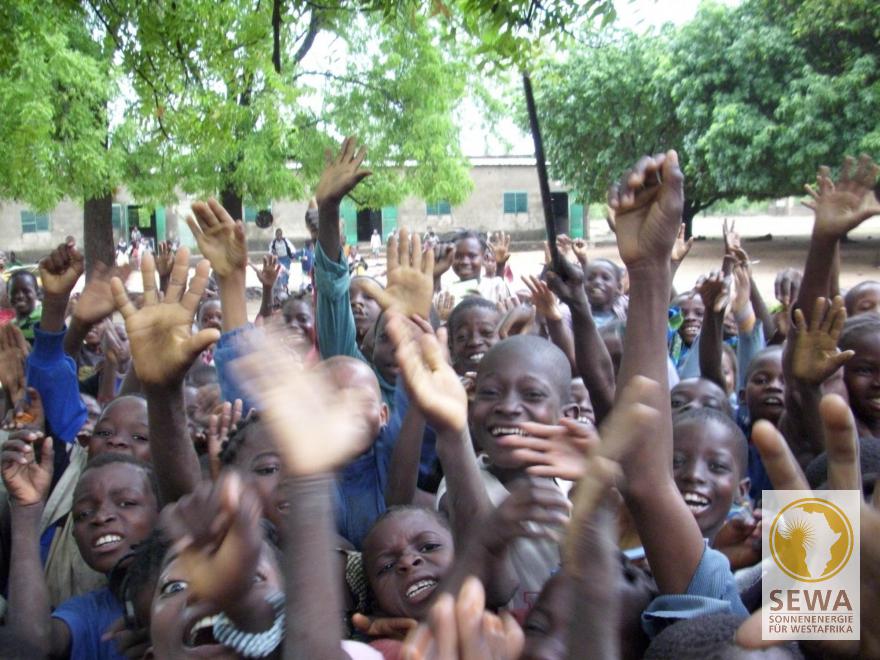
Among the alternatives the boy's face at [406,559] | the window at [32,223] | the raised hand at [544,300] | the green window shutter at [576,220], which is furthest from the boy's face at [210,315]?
the green window shutter at [576,220]

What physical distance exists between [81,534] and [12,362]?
1.25m

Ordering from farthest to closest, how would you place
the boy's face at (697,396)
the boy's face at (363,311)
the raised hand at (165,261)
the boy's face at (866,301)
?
the raised hand at (165,261), the boy's face at (363,311), the boy's face at (866,301), the boy's face at (697,396)

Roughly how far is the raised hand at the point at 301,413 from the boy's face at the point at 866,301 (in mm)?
3041

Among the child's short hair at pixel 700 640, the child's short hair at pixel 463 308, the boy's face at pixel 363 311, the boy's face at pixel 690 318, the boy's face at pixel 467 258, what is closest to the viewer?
the child's short hair at pixel 700 640

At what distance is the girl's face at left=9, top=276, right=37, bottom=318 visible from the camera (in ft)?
16.8

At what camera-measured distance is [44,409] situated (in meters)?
2.96

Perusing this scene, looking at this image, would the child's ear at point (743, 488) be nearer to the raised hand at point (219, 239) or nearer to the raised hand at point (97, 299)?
the raised hand at point (219, 239)

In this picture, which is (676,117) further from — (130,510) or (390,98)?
(130,510)

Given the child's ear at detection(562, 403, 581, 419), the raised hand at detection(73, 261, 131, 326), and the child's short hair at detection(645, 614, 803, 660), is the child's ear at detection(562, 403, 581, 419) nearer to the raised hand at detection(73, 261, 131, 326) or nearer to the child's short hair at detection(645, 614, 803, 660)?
the child's short hair at detection(645, 614, 803, 660)

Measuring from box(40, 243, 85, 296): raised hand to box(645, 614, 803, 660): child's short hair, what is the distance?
8.06 ft

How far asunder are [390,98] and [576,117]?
11.4 meters

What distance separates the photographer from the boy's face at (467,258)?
5.66 meters

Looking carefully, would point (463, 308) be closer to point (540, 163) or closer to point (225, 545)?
point (540, 163)

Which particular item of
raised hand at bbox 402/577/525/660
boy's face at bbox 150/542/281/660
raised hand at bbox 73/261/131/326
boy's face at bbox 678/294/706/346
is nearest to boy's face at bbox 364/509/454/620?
boy's face at bbox 150/542/281/660
